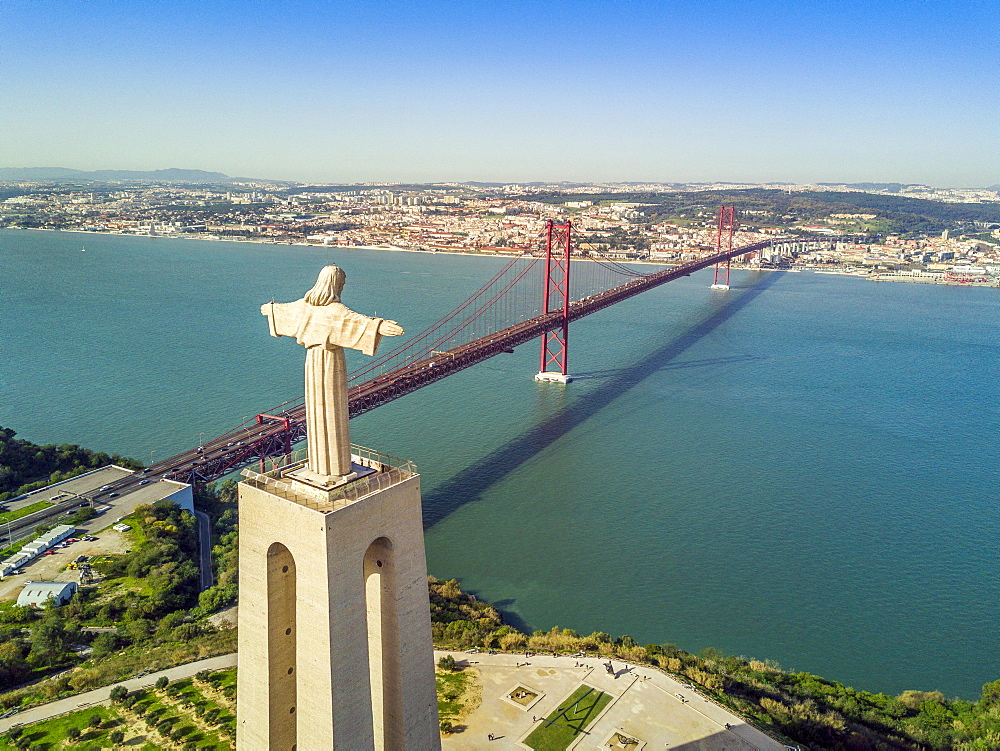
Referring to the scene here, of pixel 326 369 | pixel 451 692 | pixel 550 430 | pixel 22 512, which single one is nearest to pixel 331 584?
pixel 326 369

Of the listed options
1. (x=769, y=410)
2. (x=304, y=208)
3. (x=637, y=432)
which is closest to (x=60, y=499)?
(x=637, y=432)

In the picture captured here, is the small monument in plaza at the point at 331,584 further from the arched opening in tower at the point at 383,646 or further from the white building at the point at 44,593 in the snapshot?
the white building at the point at 44,593

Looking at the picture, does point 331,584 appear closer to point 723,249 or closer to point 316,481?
point 316,481

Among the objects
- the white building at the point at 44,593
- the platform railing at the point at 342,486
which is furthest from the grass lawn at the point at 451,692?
the white building at the point at 44,593

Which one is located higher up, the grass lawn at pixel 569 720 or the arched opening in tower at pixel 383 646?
the arched opening in tower at pixel 383 646

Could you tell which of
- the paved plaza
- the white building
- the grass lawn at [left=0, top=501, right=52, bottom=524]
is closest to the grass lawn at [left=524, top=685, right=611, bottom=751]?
the paved plaza

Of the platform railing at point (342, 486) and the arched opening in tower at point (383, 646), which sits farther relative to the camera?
the arched opening in tower at point (383, 646)
